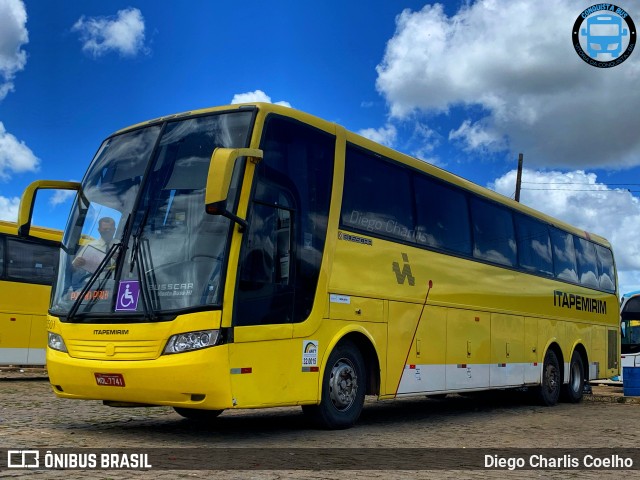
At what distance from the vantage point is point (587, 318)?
59.5ft

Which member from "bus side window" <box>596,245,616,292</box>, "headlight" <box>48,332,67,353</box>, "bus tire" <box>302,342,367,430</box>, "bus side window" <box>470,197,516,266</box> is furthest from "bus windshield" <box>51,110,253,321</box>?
"bus side window" <box>596,245,616,292</box>

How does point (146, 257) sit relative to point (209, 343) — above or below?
above

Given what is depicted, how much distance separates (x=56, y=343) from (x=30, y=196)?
6.65 ft

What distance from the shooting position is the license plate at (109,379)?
26.3 ft

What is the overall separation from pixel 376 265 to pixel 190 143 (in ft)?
10.2

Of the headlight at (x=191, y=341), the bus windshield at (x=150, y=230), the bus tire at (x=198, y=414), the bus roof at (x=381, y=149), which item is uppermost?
the bus roof at (x=381, y=149)

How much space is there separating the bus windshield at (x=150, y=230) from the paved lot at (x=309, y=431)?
4.67 ft

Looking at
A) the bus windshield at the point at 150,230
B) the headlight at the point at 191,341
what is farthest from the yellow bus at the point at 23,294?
the headlight at the point at 191,341

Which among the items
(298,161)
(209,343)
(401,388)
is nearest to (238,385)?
(209,343)

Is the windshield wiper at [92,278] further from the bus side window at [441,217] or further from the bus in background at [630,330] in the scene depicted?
the bus in background at [630,330]

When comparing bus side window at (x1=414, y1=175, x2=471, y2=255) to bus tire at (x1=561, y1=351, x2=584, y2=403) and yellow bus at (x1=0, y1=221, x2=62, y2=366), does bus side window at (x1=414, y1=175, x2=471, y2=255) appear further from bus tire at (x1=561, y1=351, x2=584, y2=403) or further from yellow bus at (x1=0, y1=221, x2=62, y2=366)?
yellow bus at (x1=0, y1=221, x2=62, y2=366)

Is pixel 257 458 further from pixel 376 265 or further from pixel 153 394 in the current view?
pixel 376 265

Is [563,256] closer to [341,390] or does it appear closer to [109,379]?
[341,390]

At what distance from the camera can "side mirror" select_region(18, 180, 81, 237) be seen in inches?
371
